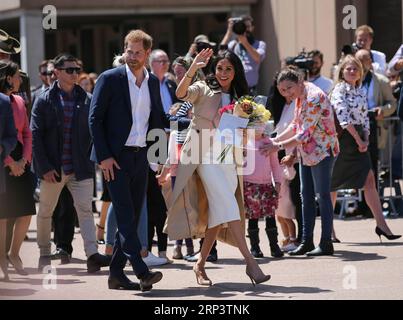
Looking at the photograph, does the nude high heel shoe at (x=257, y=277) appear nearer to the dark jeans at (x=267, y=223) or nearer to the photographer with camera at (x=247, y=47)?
the dark jeans at (x=267, y=223)

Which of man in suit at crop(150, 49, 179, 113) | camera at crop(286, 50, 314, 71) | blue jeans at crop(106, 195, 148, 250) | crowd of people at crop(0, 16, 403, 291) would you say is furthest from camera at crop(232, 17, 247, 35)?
blue jeans at crop(106, 195, 148, 250)

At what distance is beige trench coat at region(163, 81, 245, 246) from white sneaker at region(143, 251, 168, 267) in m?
1.43

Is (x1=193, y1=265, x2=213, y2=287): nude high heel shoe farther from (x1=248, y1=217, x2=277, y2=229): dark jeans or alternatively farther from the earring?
A: the earring

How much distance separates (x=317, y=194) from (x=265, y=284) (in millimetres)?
1985

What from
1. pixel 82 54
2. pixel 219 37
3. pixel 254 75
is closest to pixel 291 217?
pixel 254 75

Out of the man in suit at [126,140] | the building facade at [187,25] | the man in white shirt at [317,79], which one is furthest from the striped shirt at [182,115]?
the building facade at [187,25]

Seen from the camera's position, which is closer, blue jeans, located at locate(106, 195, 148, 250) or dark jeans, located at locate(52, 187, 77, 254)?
blue jeans, located at locate(106, 195, 148, 250)

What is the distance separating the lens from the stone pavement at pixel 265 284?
27.6ft

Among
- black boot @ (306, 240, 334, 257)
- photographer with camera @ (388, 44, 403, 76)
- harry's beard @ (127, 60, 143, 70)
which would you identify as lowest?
black boot @ (306, 240, 334, 257)

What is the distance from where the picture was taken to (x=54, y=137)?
10.4m

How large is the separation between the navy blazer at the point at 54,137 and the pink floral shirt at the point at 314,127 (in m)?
2.08

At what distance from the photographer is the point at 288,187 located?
37.4ft

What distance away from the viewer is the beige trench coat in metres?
8.96

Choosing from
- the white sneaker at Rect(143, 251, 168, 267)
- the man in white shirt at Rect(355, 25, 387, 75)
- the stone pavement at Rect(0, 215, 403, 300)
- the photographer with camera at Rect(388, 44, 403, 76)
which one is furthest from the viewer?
the man in white shirt at Rect(355, 25, 387, 75)
